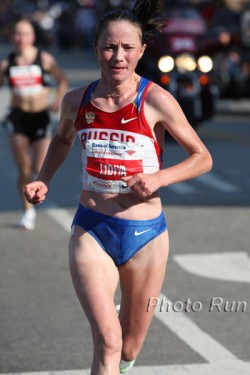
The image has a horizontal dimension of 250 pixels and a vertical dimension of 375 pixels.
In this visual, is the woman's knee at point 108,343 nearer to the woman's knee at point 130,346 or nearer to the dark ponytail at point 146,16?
the woman's knee at point 130,346

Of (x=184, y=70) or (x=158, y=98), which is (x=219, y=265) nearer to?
(x=158, y=98)

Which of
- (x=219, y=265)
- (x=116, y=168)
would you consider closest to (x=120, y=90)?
(x=116, y=168)

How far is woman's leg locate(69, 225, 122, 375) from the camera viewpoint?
5.60 meters

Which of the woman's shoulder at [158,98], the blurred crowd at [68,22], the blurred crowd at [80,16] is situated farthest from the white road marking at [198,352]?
the blurred crowd at [68,22]

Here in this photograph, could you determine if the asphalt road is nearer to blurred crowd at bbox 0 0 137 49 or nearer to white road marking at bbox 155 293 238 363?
white road marking at bbox 155 293 238 363

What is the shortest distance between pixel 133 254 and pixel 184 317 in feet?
8.80

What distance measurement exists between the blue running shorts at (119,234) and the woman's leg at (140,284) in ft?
0.14

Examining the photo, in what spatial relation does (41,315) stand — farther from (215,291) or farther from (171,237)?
(171,237)

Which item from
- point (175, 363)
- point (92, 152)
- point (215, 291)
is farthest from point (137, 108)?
point (215, 291)

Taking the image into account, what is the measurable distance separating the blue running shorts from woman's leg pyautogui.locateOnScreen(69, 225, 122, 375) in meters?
0.04

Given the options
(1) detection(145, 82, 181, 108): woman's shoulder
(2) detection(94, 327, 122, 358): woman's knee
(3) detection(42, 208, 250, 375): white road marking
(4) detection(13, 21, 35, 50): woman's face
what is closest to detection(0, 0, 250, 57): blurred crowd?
(4) detection(13, 21, 35, 50): woman's face

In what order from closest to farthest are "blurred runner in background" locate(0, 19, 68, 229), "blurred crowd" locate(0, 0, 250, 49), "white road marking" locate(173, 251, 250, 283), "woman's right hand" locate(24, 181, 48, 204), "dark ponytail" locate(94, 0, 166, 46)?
1. "dark ponytail" locate(94, 0, 166, 46)
2. "woman's right hand" locate(24, 181, 48, 204)
3. "white road marking" locate(173, 251, 250, 283)
4. "blurred runner in background" locate(0, 19, 68, 229)
5. "blurred crowd" locate(0, 0, 250, 49)
